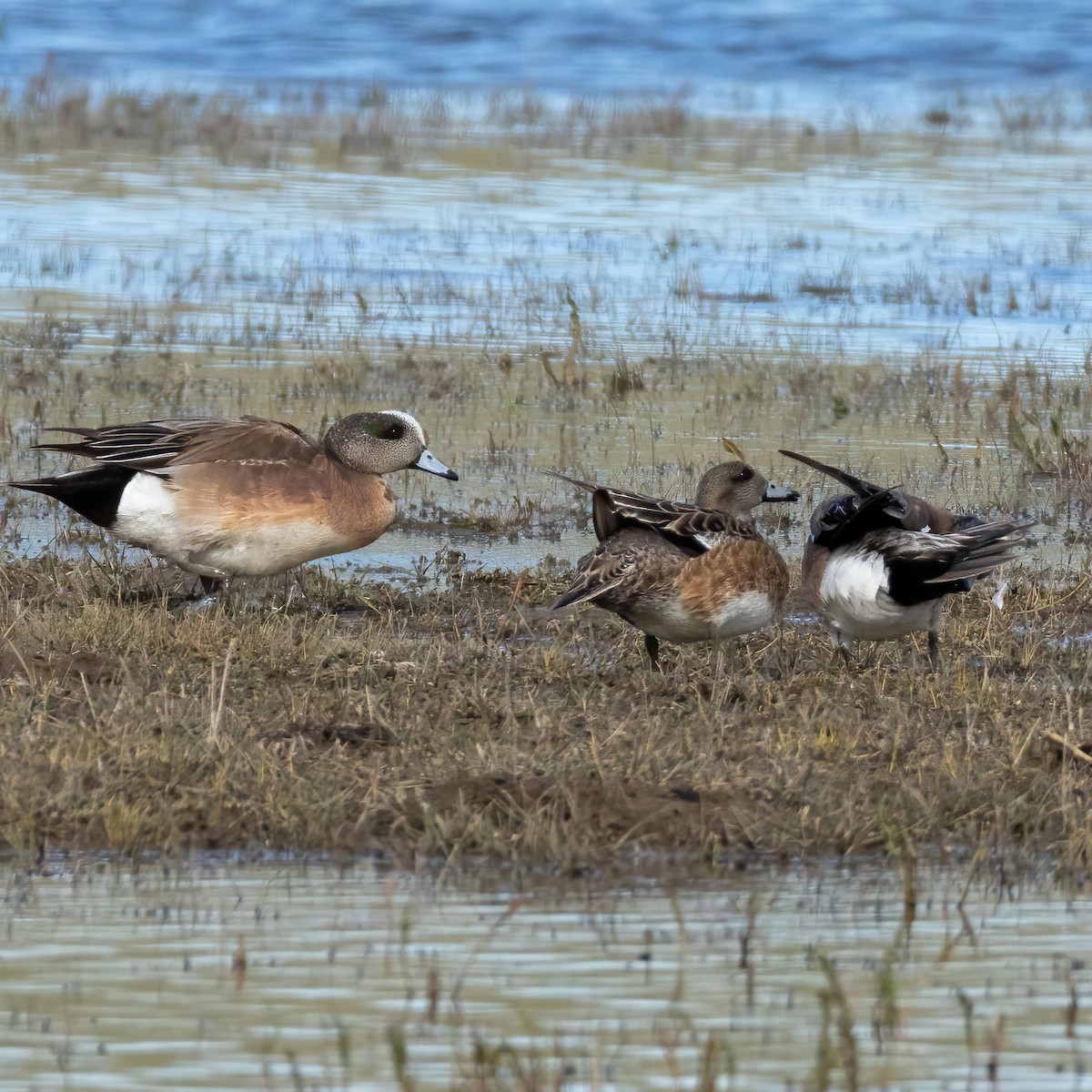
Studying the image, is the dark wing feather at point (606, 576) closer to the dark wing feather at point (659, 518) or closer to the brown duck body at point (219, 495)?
the dark wing feather at point (659, 518)

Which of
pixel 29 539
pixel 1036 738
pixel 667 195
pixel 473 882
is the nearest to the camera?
pixel 473 882

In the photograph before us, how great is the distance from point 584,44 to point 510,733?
29876 mm

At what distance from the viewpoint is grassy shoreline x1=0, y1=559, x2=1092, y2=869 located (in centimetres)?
531

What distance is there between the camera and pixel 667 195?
67.0 feet

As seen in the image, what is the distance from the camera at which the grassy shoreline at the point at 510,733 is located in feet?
17.4

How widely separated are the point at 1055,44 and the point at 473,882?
3065 cm

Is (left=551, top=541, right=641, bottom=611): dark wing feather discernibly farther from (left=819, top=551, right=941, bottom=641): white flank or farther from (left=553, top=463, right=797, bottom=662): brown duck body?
(left=819, top=551, right=941, bottom=641): white flank

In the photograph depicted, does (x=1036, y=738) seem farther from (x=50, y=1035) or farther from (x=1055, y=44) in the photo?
(x=1055, y=44)

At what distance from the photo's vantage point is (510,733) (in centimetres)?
619

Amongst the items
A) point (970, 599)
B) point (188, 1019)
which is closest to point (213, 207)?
point (970, 599)

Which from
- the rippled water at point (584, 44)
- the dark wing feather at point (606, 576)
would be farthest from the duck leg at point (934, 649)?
the rippled water at point (584, 44)

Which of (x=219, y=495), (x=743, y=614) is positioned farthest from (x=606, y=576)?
(x=219, y=495)

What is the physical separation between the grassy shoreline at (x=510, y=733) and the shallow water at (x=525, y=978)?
185 mm

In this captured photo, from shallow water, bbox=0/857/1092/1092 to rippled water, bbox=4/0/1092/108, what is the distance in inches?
996
